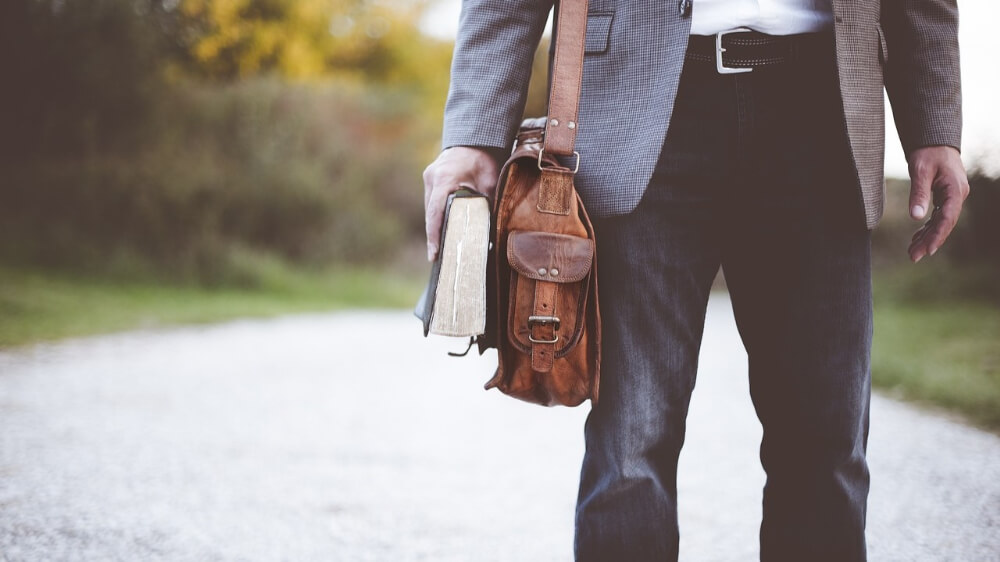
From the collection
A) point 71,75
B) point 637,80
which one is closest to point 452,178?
point 637,80

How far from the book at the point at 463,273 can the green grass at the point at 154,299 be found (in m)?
6.21

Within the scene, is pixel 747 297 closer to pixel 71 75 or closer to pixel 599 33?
pixel 599 33

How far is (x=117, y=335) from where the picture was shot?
7371 millimetres

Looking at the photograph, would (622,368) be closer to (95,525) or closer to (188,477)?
(95,525)

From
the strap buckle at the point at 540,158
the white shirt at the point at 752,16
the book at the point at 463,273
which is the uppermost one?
the white shirt at the point at 752,16

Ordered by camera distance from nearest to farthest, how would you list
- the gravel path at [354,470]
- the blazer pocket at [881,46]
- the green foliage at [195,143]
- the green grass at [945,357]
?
the blazer pocket at [881,46]
the gravel path at [354,470]
the green grass at [945,357]
the green foliage at [195,143]

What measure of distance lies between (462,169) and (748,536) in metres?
1.83

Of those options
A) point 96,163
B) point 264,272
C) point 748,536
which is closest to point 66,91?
point 96,163

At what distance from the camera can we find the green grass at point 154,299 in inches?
299

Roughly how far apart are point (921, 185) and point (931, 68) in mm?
221

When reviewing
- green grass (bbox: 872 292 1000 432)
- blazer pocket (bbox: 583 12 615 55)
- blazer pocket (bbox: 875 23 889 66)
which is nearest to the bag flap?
blazer pocket (bbox: 583 12 615 55)

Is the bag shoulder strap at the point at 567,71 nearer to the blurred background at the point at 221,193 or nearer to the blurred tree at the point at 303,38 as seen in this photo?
the blurred background at the point at 221,193

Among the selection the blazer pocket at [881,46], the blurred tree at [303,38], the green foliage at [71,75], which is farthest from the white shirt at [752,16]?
the blurred tree at [303,38]

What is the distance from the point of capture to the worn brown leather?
146 cm
